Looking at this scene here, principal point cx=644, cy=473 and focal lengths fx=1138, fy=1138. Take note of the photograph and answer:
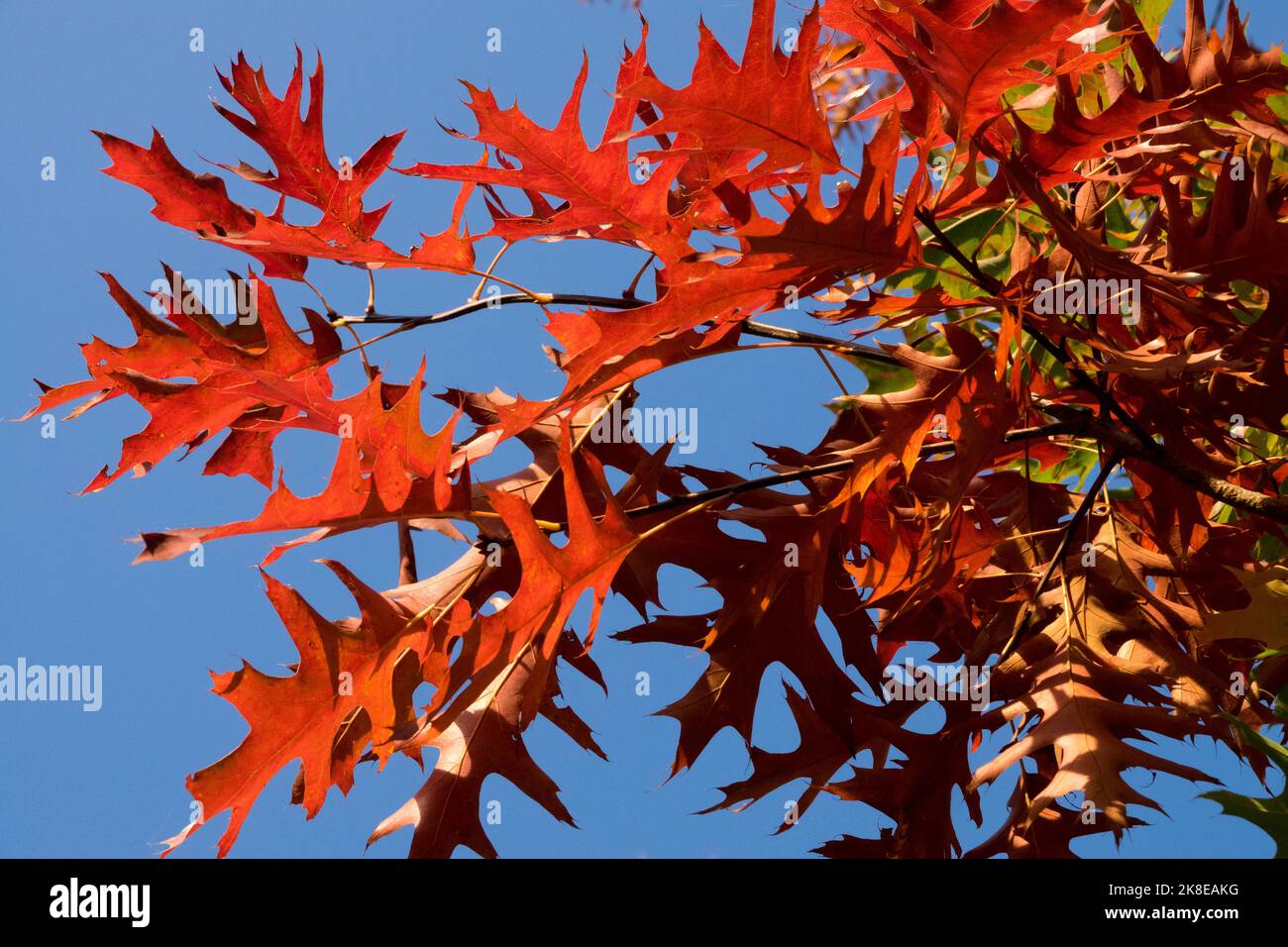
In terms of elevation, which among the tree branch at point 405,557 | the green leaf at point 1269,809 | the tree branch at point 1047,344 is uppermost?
the tree branch at point 1047,344

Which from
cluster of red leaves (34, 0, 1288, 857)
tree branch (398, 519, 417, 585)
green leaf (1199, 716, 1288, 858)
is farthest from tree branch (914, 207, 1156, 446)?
tree branch (398, 519, 417, 585)

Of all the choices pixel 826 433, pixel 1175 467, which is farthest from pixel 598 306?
pixel 1175 467

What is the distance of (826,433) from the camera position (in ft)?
2.73

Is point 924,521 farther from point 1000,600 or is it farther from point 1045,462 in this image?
point 1045,462

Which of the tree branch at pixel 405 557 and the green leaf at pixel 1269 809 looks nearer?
the green leaf at pixel 1269 809

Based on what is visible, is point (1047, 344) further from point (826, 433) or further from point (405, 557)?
point (405, 557)

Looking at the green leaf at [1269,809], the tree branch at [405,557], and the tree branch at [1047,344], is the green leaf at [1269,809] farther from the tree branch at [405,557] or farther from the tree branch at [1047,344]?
the tree branch at [405,557]

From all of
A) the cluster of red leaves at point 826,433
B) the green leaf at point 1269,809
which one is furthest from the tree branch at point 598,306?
the green leaf at point 1269,809

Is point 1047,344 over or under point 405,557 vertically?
over

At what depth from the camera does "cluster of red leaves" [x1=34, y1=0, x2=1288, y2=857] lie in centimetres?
60

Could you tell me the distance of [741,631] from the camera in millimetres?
757

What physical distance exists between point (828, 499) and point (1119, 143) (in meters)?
0.34

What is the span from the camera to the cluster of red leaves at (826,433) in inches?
23.7

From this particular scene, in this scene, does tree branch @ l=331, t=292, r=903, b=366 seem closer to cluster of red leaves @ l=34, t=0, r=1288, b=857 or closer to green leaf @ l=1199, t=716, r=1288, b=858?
cluster of red leaves @ l=34, t=0, r=1288, b=857
